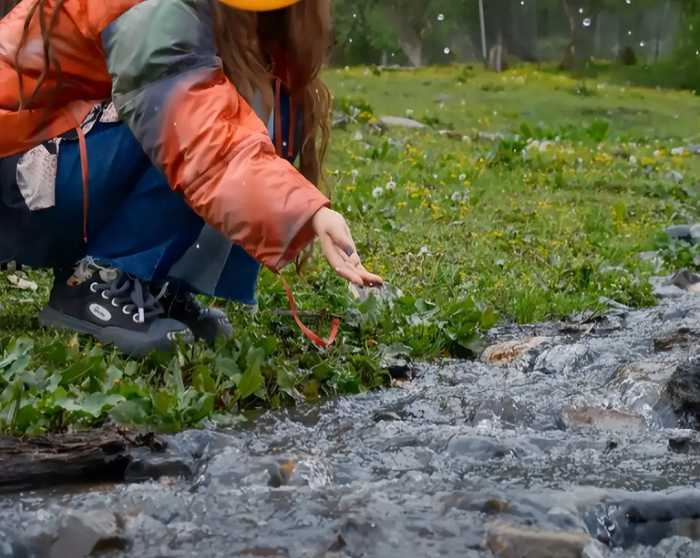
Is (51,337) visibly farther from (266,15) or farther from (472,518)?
(472,518)

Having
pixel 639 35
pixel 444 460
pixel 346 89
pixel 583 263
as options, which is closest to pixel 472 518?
pixel 444 460

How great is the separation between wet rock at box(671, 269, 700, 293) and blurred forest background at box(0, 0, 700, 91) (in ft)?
68.9

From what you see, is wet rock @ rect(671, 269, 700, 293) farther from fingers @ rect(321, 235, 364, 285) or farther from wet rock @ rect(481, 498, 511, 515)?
wet rock @ rect(481, 498, 511, 515)

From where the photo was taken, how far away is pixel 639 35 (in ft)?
105

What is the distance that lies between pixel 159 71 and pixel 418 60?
2656 centimetres

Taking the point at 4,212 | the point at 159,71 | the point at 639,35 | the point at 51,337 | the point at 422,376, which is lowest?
the point at 639,35

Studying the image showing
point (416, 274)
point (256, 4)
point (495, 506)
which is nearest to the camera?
point (495, 506)

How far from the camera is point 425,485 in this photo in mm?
2869

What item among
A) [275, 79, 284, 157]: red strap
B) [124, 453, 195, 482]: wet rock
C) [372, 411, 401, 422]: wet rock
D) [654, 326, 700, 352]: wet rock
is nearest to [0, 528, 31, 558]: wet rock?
[124, 453, 195, 482]: wet rock

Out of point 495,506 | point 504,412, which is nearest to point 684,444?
point 504,412

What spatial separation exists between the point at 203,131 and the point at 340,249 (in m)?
0.50

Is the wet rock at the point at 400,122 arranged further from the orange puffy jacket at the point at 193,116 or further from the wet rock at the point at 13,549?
the wet rock at the point at 13,549

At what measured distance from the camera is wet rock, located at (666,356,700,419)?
3775mm

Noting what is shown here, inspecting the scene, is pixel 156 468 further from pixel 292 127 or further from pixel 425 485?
pixel 292 127
